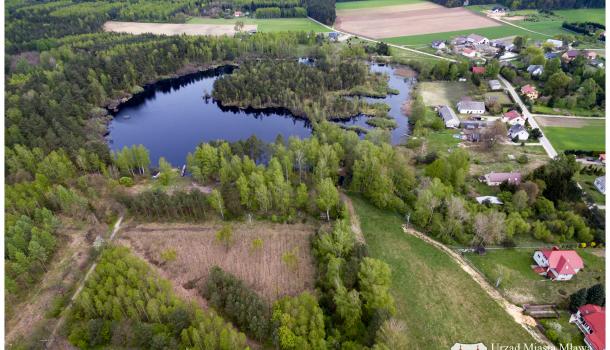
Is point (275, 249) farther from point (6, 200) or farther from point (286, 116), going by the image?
point (286, 116)

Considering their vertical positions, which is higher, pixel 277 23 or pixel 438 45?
pixel 277 23

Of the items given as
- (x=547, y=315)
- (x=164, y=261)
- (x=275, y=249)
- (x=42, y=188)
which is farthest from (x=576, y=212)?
(x=42, y=188)

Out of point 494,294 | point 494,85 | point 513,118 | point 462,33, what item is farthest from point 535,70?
point 494,294

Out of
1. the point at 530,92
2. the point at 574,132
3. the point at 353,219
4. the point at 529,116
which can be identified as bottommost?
the point at 353,219

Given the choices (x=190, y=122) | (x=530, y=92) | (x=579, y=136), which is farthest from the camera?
(x=530, y=92)

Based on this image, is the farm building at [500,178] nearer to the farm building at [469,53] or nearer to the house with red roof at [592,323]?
the house with red roof at [592,323]

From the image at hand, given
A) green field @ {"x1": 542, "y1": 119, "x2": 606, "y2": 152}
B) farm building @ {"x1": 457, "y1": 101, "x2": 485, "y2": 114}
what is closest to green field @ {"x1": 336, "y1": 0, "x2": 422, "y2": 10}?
farm building @ {"x1": 457, "y1": 101, "x2": 485, "y2": 114}

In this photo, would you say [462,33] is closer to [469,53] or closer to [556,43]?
[469,53]
